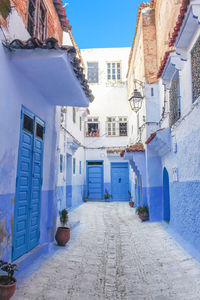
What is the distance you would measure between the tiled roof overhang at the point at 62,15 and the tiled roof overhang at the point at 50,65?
2.94 metres

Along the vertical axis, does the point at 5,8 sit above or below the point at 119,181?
above

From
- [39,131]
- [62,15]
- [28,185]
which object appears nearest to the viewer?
[28,185]

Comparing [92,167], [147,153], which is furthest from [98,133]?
[147,153]

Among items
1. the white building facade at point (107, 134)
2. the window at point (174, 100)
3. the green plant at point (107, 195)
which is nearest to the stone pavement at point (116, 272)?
the window at point (174, 100)

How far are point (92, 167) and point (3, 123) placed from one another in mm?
14699

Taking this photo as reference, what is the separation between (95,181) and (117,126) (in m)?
4.40

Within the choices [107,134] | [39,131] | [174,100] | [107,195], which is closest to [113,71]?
[107,134]

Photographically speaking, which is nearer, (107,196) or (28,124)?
(28,124)

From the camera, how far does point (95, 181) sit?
60.2ft

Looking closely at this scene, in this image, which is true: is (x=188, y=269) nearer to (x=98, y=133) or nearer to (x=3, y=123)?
(x=3, y=123)

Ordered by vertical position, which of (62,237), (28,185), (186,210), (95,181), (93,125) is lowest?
(62,237)

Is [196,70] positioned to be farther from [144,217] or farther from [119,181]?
[119,181]

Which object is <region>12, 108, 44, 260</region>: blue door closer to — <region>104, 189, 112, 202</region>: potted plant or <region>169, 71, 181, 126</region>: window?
A: <region>169, 71, 181, 126</region>: window

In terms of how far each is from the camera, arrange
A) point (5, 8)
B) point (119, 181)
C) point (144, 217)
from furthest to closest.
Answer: point (119, 181), point (144, 217), point (5, 8)
